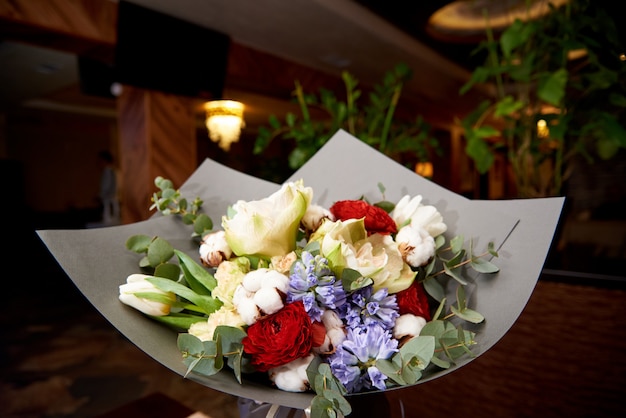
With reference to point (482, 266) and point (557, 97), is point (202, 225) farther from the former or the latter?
point (557, 97)

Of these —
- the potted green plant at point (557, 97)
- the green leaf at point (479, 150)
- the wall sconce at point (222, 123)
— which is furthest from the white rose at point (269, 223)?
the wall sconce at point (222, 123)

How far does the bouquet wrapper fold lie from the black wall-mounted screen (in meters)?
3.07

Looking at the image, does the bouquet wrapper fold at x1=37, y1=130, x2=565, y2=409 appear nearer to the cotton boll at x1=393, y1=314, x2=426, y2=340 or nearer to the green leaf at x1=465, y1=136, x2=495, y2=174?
the cotton boll at x1=393, y1=314, x2=426, y2=340

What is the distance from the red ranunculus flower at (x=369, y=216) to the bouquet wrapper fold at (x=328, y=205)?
0.40ft

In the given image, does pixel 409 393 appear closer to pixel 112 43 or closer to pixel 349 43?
pixel 112 43

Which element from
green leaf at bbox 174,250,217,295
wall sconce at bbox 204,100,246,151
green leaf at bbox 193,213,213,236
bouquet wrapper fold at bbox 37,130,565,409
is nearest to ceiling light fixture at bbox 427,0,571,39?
wall sconce at bbox 204,100,246,151

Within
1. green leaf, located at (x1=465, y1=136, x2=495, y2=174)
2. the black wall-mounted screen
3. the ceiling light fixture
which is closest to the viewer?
green leaf, located at (x1=465, y1=136, x2=495, y2=174)

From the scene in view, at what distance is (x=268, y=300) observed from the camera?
1.39ft

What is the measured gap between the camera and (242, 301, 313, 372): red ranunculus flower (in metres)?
0.41

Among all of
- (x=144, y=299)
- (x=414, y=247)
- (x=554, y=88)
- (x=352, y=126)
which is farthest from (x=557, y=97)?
(x=144, y=299)

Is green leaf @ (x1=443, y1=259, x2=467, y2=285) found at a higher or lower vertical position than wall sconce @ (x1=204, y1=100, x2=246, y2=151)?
lower

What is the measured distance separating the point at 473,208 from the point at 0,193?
34.2 feet

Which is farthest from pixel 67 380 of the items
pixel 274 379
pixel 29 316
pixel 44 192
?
pixel 44 192

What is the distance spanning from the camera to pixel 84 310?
13.7 feet
